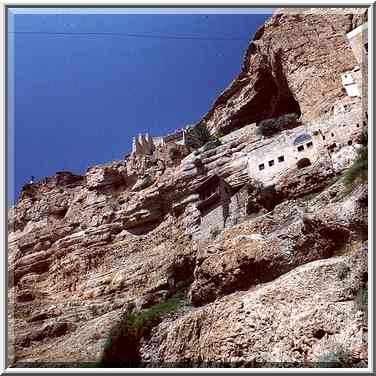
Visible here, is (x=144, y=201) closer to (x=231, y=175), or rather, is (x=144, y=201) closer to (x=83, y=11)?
(x=231, y=175)

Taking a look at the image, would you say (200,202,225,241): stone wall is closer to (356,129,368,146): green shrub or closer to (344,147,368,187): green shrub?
(344,147,368,187): green shrub

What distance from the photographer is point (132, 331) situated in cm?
1939

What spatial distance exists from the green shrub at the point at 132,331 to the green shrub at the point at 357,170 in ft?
23.3

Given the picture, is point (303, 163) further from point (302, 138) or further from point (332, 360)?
point (332, 360)

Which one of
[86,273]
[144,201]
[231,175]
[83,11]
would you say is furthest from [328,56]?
[83,11]

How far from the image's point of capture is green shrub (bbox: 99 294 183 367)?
16.6 meters

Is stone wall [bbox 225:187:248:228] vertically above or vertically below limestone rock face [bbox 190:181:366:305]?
above

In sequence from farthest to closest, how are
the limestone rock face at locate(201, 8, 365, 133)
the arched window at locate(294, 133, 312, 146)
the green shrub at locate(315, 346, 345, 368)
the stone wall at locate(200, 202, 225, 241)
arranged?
the limestone rock face at locate(201, 8, 365, 133)
the arched window at locate(294, 133, 312, 146)
the stone wall at locate(200, 202, 225, 241)
the green shrub at locate(315, 346, 345, 368)

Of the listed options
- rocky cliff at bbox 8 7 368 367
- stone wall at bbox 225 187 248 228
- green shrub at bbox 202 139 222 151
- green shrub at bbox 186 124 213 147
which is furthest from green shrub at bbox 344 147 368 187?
green shrub at bbox 186 124 213 147

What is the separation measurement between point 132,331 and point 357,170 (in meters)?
8.96

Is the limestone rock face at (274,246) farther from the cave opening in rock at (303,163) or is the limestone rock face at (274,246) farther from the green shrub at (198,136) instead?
the green shrub at (198,136)

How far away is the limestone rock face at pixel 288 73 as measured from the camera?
28.4m

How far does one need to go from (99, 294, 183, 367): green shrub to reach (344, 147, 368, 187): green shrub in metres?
7.10

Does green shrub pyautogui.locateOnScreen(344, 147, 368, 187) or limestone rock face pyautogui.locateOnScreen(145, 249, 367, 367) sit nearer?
limestone rock face pyautogui.locateOnScreen(145, 249, 367, 367)
